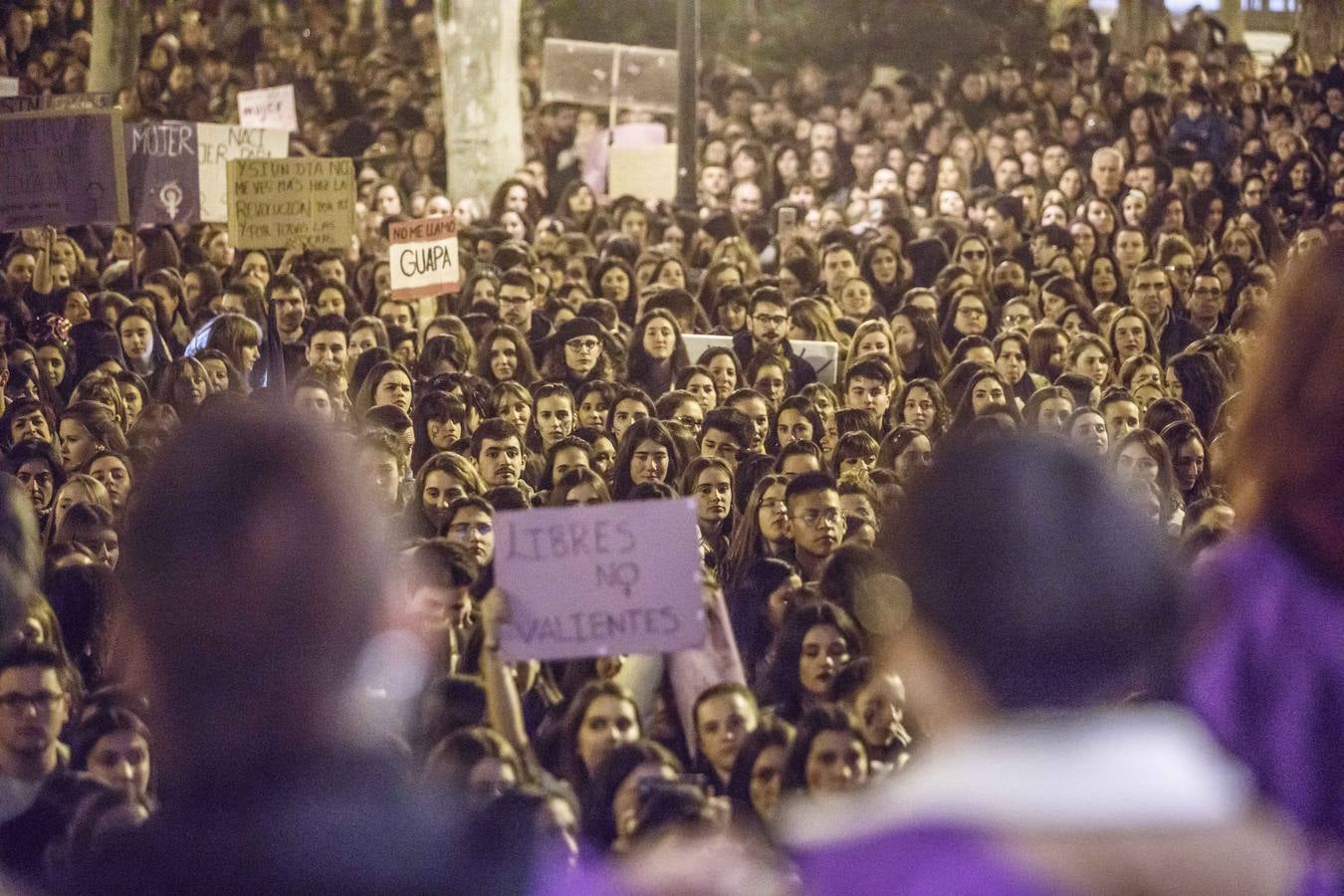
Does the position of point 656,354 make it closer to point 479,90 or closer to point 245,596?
point 479,90

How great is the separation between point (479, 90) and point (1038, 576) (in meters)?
17.0

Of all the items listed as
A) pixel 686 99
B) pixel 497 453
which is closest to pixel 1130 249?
pixel 686 99

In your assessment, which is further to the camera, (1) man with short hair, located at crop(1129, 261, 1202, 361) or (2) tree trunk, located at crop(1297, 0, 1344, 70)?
(2) tree trunk, located at crop(1297, 0, 1344, 70)

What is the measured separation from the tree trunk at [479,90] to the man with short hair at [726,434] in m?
10.4

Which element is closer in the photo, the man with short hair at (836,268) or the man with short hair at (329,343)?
the man with short hair at (329,343)

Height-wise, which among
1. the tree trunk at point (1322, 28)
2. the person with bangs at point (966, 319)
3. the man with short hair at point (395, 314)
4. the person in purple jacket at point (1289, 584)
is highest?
the tree trunk at point (1322, 28)

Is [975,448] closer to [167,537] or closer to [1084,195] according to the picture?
[167,537]

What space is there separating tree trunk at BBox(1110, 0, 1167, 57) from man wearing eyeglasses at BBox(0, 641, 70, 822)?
23.5 m

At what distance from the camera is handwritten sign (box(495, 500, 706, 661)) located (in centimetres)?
441

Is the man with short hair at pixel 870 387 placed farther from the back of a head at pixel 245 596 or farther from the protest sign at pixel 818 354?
the back of a head at pixel 245 596

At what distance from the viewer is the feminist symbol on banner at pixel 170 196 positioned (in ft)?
40.6

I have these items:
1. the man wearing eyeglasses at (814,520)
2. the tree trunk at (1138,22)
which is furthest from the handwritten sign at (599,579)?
the tree trunk at (1138,22)

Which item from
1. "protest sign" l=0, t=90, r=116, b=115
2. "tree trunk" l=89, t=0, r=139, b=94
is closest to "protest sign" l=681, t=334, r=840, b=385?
"protest sign" l=0, t=90, r=116, b=115

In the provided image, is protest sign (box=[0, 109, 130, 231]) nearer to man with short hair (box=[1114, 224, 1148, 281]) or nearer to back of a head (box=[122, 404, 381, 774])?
man with short hair (box=[1114, 224, 1148, 281])
